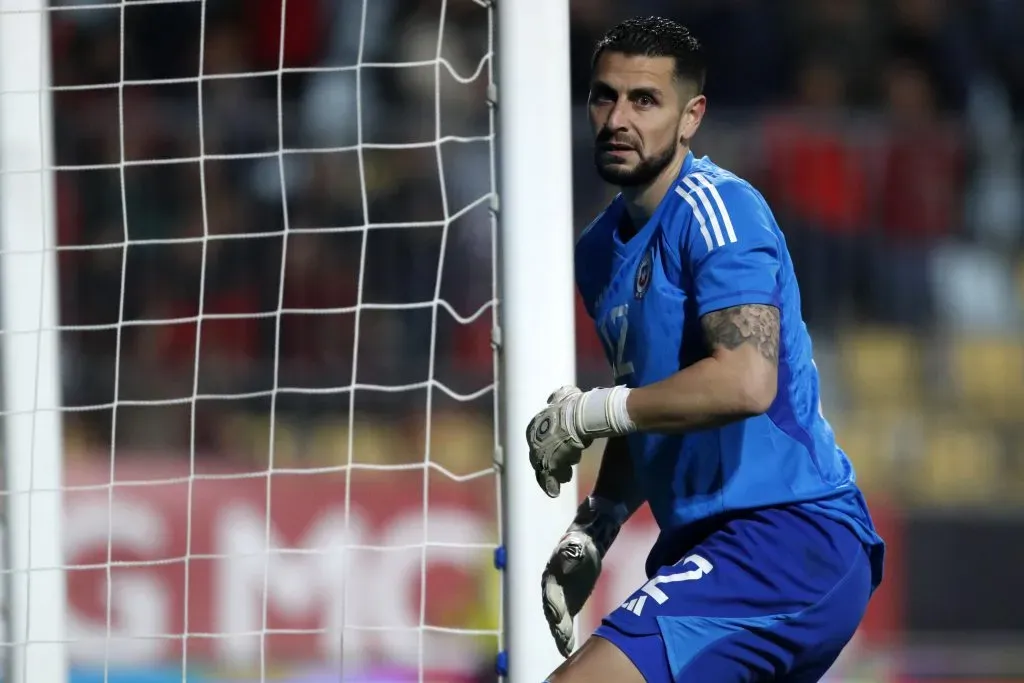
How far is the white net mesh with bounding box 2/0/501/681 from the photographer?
5949mm

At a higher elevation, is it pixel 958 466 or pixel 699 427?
pixel 699 427

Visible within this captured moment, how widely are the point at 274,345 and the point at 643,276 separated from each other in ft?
12.9

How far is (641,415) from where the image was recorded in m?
2.46

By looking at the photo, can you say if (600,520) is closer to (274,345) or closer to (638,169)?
(638,169)

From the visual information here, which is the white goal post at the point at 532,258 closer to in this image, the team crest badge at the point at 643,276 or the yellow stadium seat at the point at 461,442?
the team crest badge at the point at 643,276

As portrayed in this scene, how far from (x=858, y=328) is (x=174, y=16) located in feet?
11.7

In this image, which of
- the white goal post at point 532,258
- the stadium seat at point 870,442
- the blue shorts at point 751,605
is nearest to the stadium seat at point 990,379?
the stadium seat at point 870,442

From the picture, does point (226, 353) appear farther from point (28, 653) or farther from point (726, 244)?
point (726, 244)

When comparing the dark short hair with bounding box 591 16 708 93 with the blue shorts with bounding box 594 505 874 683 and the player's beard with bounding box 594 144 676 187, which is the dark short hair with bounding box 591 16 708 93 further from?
the blue shorts with bounding box 594 505 874 683

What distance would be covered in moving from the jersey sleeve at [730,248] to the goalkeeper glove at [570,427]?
22cm

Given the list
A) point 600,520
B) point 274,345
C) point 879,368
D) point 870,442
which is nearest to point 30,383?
point 600,520

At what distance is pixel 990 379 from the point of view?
6.59m

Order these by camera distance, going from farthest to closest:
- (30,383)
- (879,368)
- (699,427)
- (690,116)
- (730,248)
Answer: (879,368) < (30,383) < (690,116) < (730,248) < (699,427)

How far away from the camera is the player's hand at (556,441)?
253 cm
